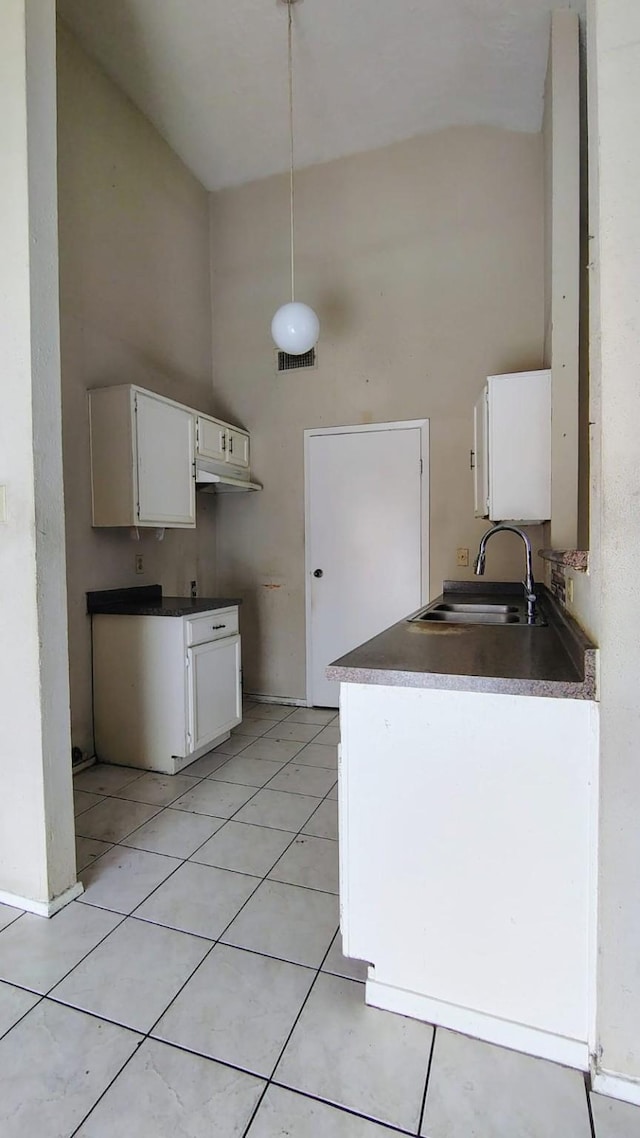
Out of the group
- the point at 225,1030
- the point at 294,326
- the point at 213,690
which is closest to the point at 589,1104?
the point at 225,1030

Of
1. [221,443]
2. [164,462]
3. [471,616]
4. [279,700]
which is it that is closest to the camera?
[471,616]

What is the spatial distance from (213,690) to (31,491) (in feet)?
5.25

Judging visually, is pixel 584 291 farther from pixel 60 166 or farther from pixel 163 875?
pixel 163 875

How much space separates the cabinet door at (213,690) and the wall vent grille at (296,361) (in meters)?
1.94

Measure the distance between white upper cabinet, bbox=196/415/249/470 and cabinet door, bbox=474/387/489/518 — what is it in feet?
5.24

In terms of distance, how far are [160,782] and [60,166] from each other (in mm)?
3047

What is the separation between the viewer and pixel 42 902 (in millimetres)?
1638

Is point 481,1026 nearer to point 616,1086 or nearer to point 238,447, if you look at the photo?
point 616,1086

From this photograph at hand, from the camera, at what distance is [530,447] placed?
2539mm

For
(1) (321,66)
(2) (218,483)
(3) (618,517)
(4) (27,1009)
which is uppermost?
(1) (321,66)

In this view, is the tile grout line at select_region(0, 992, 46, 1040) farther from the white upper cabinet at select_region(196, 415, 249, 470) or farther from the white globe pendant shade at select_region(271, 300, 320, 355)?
the white globe pendant shade at select_region(271, 300, 320, 355)

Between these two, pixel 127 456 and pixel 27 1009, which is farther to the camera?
pixel 127 456

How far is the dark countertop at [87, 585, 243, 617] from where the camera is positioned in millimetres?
2697

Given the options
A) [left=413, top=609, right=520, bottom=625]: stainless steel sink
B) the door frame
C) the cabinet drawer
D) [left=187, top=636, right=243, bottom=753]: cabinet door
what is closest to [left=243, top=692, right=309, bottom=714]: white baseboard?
the door frame
